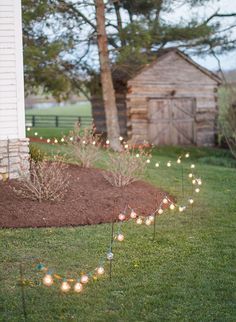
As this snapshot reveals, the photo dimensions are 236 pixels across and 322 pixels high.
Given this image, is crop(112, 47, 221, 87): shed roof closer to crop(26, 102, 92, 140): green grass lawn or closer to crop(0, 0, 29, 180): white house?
crop(26, 102, 92, 140): green grass lawn

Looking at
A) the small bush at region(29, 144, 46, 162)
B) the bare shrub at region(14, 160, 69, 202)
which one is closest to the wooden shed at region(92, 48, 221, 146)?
the small bush at region(29, 144, 46, 162)

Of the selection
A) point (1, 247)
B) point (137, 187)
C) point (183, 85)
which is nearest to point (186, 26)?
point (183, 85)

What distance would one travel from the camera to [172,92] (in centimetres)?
2278

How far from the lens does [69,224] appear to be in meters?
8.42

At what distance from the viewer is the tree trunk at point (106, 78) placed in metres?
18.0

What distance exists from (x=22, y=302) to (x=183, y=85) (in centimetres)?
1893

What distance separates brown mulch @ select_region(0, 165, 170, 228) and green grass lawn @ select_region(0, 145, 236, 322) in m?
0.39

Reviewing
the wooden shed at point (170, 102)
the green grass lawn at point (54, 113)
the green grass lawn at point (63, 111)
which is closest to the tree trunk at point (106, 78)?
the green grass lawn at point (54, 113)

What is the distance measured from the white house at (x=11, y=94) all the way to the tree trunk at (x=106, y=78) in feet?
26.7

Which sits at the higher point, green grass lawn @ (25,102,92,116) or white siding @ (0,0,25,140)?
white siding @ (0,0,25,140)

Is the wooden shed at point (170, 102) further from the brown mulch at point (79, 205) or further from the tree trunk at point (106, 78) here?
the brown mulch at point (79, 205)

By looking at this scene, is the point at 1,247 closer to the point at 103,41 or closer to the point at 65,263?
the point at 65,263

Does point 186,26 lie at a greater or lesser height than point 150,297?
greater

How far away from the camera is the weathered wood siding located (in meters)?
22.2
